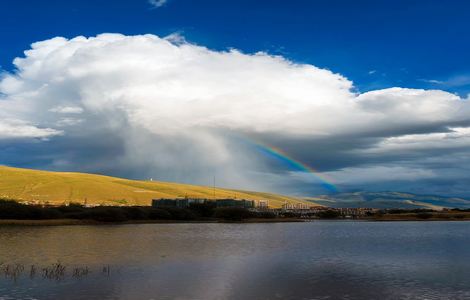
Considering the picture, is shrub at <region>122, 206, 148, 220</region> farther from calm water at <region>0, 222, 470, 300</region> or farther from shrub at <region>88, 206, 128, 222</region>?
calm water at <region>0, 222, 470, 300</region>

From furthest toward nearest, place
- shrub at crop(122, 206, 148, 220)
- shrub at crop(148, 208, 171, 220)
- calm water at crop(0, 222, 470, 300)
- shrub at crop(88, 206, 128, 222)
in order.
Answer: shrub at crop(148, 208, 171, 220) < shrub at crop(122, 206, 148, 220) < shrub at crop(88, 206, 128, 222) < calm water at crop(0, 222, 470, 300)

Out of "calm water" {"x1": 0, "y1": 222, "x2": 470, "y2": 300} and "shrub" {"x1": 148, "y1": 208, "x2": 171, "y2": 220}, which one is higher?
"shrub" {"x1": 148, "y1": 208, "x2": 171, "y2": 220}

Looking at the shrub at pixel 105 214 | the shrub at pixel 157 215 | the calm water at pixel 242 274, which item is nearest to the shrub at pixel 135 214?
the shrub at pixel 157 215

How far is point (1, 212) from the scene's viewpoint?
A: 489 feet

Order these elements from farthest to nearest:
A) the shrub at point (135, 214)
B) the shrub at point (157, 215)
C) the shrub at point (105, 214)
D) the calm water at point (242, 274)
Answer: the shrub at point (157, 215)
the shrub at point (135, 214)
the shrub at point (105, 214)
the calm water at point (242, 274)

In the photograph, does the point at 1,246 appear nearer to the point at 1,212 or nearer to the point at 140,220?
the point at 1,212

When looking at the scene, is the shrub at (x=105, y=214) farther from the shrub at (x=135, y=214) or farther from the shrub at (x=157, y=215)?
the shrub at (x=157, y=215)

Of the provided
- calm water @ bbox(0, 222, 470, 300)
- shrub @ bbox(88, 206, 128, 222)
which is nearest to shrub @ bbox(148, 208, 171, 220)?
shrub @ bbox(88, 206, 128, 222)

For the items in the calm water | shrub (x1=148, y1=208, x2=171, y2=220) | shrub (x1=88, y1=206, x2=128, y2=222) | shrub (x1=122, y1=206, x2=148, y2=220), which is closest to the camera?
the calm water

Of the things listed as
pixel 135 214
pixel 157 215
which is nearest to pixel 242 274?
pixel 135 214

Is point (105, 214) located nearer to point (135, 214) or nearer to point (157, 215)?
point (135, 214)

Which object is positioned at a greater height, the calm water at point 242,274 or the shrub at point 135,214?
the shrub at point 135,214

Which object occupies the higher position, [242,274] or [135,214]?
[135,214]

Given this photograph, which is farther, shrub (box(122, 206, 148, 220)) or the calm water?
shrub (box(122, 206, 148, 220))
